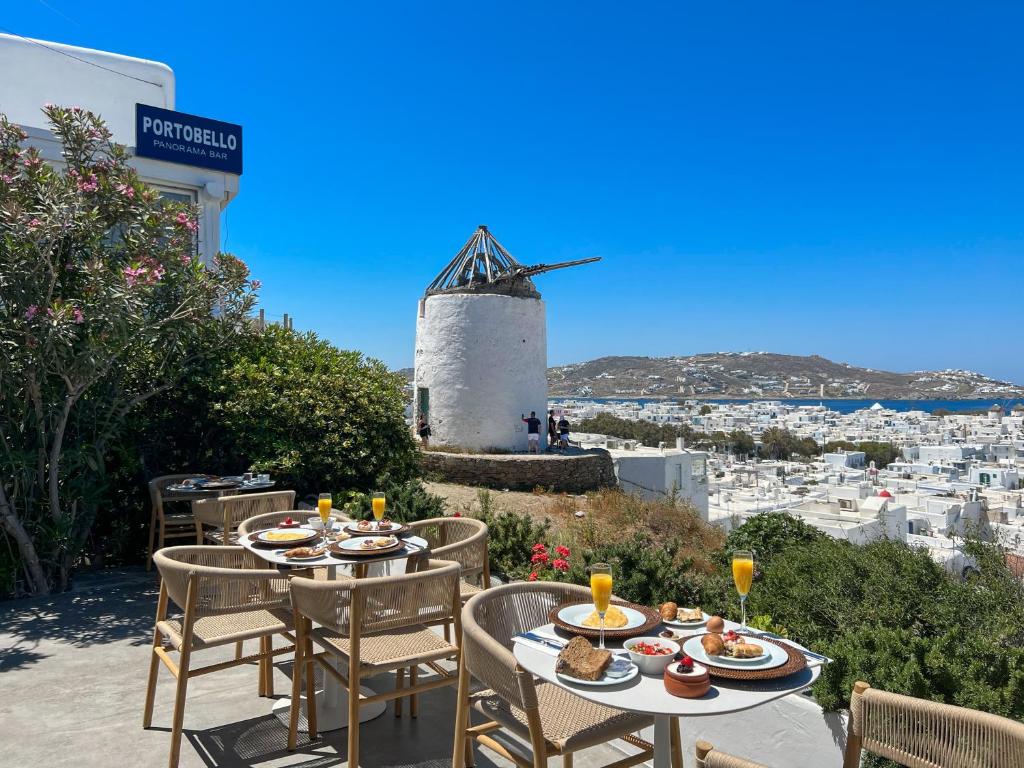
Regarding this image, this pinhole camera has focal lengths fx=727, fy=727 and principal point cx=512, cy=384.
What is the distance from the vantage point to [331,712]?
3.93 m

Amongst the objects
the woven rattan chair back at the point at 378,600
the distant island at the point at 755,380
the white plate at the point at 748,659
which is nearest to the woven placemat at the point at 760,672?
the white plate at the point at 748,659

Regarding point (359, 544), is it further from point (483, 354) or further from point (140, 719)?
point (483, 354)

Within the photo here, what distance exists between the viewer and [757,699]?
6.95ft

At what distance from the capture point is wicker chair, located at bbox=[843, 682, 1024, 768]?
181cm

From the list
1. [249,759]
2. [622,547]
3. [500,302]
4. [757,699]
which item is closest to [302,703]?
[249,759]

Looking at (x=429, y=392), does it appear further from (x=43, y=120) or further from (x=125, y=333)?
(x=125, y=333)

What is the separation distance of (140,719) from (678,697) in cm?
317

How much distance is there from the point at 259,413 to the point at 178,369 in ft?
3.14

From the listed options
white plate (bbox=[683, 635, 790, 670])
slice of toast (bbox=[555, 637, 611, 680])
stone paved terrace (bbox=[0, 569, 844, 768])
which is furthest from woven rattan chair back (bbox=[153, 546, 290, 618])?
white plate (bbox=[683, 635, 790, 670])

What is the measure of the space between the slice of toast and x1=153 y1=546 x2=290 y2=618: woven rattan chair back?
1877 millimetres

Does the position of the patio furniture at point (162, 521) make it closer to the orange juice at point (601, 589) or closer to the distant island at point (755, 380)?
the orange juice at point (601, 589)

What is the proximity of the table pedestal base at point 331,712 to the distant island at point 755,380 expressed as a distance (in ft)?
371

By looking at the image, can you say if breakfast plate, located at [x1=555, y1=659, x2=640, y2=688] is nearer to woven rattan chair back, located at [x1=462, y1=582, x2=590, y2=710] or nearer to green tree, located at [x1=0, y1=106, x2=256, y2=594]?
woven rattan chair back, located at [x1=462, y1=582, x2=590, y2=710]

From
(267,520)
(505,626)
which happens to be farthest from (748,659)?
(267,520)
